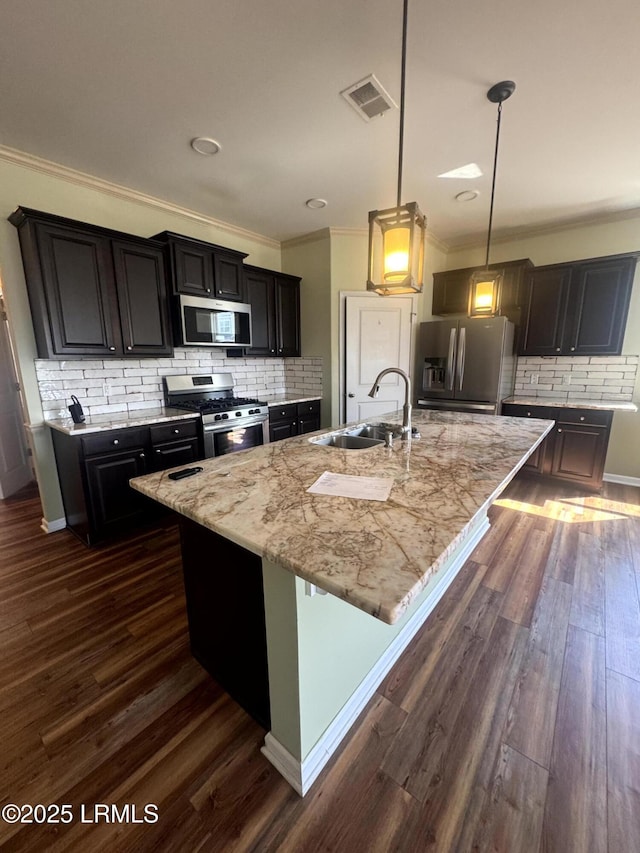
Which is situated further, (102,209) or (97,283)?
(102,209)

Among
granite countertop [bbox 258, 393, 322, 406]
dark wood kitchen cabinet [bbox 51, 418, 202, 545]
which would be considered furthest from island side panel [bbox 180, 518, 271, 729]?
granite countertop [bbox 258, 393, 322, 406]

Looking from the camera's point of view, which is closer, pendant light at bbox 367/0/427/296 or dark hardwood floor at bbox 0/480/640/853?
dark hardwood floor at bbox 0/480/640/853

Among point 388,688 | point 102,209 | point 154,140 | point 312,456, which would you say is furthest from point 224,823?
point 102,209

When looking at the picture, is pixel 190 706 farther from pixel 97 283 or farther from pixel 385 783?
pixel 97 283

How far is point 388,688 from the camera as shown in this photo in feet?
4.74

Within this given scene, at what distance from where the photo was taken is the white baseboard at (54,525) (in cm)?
273

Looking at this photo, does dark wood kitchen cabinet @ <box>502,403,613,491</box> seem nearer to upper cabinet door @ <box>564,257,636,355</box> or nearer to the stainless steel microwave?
upper cabinet door @ <box>564,257,636,355</box>

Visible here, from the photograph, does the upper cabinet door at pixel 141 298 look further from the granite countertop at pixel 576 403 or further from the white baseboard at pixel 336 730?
the granite countertop at pixel 576 403

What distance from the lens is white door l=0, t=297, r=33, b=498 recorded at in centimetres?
355

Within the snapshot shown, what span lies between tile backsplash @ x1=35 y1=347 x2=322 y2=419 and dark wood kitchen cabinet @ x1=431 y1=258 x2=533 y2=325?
5.90 feet

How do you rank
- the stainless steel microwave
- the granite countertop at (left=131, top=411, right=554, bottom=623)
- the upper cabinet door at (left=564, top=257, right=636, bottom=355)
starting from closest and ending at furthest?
1. the granite countertop at (left=131, top=411, right=554, bottom=623)
2. the stainless steel microwave
3. the upper cabinet door at (left=564, top=257, right=636, bottom=355)

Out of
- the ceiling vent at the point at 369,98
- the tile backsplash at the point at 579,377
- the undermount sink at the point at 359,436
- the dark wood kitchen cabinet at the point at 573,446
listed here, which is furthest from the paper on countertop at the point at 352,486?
the tile backsplash at the point at 579,377

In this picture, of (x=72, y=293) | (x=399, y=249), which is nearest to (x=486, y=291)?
(x=399, y=249)

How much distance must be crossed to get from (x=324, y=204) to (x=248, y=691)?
141 inches
